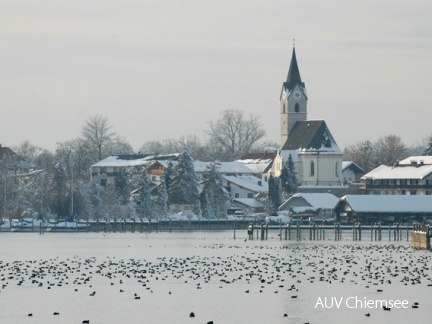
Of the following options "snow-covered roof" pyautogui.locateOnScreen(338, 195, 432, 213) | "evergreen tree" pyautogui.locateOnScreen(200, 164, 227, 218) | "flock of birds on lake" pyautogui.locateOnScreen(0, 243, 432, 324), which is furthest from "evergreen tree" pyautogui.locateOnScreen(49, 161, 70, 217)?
"flock of birds on lake" pyautogui.locateOnScreen(0, 243, 432, 324)

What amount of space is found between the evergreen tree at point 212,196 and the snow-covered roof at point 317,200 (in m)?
10.3

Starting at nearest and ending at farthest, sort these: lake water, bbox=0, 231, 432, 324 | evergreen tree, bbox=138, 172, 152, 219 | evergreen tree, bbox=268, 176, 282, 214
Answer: lake water, bbox=0, 231, 432, 324, evergreen tree, bbox=138, 172, 152, 219, evergreen tree, bbox=268, 176, 282, 214

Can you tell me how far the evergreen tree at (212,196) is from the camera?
582ft

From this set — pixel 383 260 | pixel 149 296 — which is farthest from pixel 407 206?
pixel 149 296

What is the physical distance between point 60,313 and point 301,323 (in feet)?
32.3

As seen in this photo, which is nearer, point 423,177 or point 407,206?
point 407,206

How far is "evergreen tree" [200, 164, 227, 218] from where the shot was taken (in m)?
177

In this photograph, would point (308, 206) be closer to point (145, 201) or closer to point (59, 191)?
point (145, 201)

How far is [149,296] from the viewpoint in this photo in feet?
197

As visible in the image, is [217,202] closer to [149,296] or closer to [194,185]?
[194,185]

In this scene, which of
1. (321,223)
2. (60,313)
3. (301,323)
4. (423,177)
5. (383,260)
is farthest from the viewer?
(423,177)

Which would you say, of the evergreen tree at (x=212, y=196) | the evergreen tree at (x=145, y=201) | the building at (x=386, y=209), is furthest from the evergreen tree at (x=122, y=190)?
the building at (x=386, y=209)

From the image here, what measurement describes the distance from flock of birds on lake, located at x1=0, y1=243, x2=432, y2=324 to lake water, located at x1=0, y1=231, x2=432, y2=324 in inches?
2.3

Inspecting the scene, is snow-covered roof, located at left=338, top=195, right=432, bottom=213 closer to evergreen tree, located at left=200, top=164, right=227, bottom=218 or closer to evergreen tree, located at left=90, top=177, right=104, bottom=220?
evergreen tree, located at left=200, top=164, right=227, bottom=218
